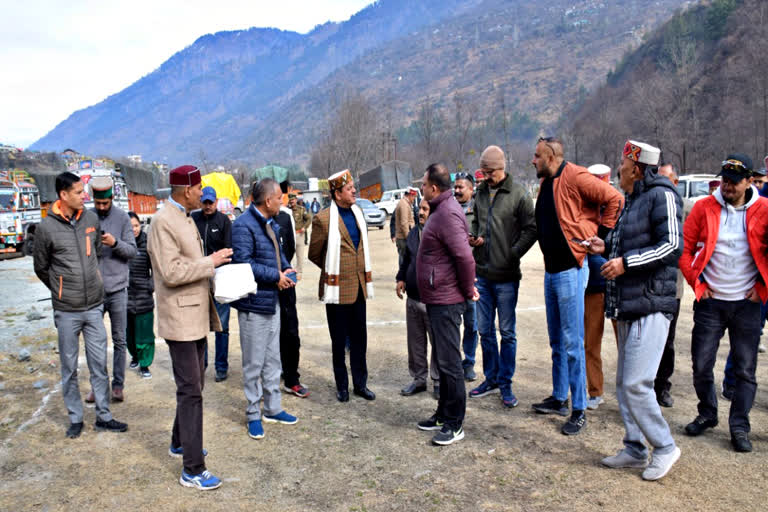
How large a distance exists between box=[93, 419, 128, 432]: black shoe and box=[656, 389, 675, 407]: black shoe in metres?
4.65

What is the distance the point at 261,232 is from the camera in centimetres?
462

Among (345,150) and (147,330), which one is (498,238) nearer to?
(147,330)

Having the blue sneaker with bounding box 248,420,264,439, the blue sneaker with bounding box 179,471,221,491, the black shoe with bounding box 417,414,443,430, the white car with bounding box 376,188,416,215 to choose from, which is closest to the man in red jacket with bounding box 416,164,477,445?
the black shoe with bounding box 417,414,443,430

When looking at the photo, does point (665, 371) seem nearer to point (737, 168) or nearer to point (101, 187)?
point (737, 168)

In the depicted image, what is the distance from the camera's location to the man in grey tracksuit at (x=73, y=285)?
4426 millimetres

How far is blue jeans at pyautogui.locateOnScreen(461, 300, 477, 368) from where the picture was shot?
222 inches

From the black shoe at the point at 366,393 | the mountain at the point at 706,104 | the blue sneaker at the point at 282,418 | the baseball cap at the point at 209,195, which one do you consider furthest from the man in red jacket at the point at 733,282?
the mountain at the point at 706,104

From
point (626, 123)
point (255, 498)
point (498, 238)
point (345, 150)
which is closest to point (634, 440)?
point (498, 238)

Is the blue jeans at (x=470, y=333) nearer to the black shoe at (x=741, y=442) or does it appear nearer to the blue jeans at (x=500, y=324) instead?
the blue jeans at (x=500, y=324)

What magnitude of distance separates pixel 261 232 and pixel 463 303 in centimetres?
178

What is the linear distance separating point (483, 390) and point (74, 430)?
361 cm

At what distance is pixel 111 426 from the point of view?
4.70 meters

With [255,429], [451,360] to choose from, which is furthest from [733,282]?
[255,429]

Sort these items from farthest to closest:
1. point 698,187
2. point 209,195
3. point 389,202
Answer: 1. point 389,202
2. point 698,187
3. point 209,195
